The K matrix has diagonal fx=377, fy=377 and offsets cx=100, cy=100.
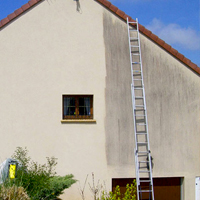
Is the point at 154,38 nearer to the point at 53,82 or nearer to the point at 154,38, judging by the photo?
the point at 154,38

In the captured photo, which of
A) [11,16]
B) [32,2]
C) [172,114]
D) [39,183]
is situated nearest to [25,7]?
[32,2]

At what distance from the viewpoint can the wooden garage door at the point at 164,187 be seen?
11.5m

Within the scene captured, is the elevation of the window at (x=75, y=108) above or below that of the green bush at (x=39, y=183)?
above

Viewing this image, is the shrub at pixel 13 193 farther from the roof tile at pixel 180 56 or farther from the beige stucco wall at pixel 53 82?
the roof tile at pixel 180 56

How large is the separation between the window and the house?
3 cm

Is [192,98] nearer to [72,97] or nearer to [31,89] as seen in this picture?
[72,97]

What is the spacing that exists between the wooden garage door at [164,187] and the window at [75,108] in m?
2.18

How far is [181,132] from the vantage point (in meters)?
11.6

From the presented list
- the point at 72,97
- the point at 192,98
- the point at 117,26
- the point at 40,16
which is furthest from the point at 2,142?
the point at 192,98

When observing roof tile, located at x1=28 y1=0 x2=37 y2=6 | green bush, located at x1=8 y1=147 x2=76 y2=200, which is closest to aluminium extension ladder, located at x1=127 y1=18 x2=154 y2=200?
green bush, located at x1=8 y1=147 x2=76 y2=200

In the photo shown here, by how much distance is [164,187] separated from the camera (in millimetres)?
11648

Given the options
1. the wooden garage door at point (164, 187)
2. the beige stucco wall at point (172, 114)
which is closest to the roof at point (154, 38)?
the beige stucco wall at point (172, 114)

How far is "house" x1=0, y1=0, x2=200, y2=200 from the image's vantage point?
439 inches

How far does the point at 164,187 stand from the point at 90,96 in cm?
362
